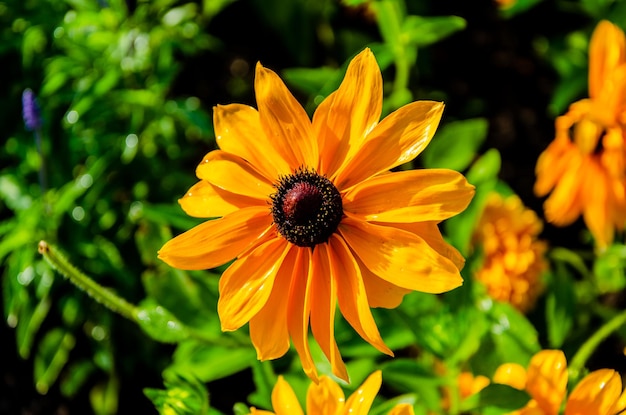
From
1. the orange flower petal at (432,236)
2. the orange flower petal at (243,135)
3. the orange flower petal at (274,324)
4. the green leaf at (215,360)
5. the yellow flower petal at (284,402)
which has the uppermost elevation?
the orange flower petal at (243,135)

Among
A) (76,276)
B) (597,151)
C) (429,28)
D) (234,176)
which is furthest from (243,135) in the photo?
(597,151)

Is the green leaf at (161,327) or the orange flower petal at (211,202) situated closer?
the orange flower petal at (211,202)

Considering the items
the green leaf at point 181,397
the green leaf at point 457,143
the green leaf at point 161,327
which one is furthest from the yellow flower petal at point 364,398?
the green leaf at point 457,143

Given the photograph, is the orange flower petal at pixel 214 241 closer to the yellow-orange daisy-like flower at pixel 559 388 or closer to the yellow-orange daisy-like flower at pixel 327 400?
the yellow-orange daisy-like flower at pixel 327 400

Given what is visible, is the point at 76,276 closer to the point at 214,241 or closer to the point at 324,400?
the point at 214,241

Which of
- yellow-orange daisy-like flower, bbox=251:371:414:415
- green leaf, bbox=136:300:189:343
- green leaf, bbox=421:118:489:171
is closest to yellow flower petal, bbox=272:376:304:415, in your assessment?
yellow-orange daisy-like flower, bbox=251:371:414:415

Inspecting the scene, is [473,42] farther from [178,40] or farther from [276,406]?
[276,406]

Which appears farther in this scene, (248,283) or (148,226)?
(148,226)

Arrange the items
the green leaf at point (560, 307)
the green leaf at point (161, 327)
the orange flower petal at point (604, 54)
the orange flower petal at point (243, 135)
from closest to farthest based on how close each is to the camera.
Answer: the orange flower petal at point (243, 135) < the green leaf at point (161, 327) < the orange flower petal at point (604, 54) < the green leaf at point (560, 307)
